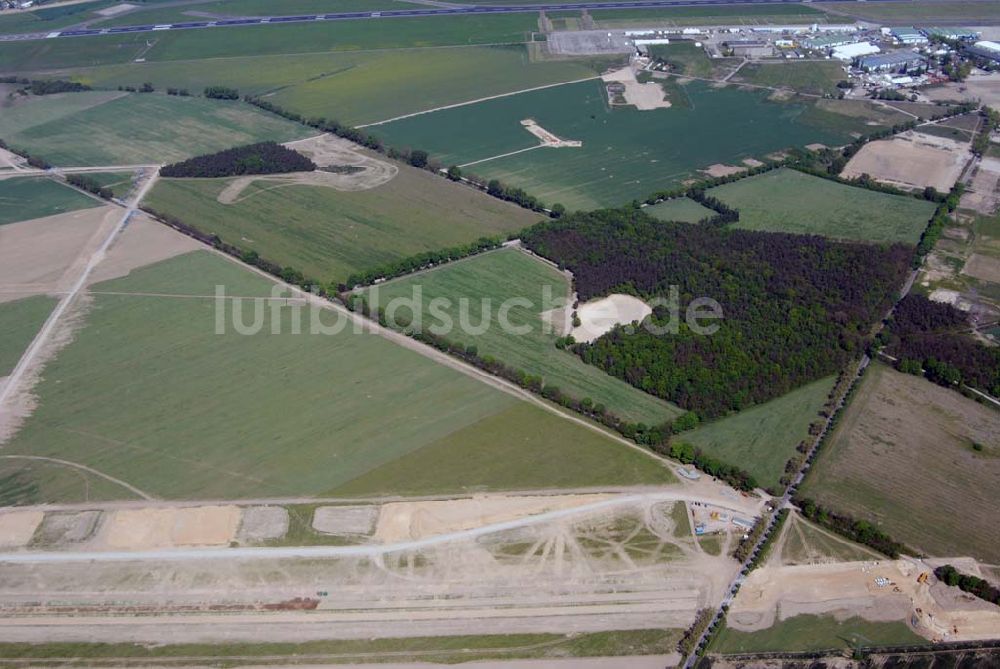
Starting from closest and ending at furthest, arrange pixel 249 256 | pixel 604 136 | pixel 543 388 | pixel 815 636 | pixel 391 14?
pixel 815 636 < pixel 543 388 < pixel 249 256 < pixel 604 136 < pixel 391 14

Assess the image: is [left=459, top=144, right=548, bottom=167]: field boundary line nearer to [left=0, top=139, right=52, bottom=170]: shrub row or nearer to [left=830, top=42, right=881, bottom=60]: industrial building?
[left=0, top=139, right=52, bottom=170]: shrub row

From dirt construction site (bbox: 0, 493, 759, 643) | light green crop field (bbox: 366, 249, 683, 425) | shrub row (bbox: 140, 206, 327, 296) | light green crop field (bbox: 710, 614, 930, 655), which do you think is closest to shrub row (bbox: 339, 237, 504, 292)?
light green crop field (bbox: 366, 249, 683, 425)

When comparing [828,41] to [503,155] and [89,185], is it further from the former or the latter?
[89,185]

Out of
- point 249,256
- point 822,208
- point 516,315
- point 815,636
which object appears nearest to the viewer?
point 815,636

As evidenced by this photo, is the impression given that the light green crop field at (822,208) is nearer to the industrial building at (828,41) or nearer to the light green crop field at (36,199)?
the industrial building at (828,41)

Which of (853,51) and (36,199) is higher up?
(853,51)

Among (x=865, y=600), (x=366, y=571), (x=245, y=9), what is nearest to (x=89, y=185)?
(x=366, y=571)

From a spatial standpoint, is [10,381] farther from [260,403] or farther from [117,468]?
[260,403]
